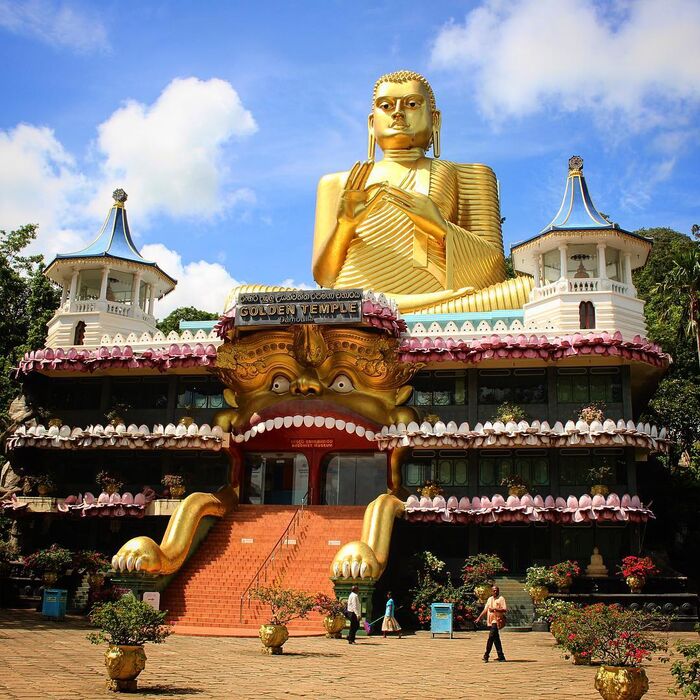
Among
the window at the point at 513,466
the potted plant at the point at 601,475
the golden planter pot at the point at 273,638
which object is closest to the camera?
the golden planter pot at the point at 273,638

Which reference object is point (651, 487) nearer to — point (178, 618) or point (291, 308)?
point (291, 308)

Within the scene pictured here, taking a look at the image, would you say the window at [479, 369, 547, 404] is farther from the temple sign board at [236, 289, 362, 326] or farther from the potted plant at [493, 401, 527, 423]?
the temple sign board at [236, 289, 362, 326]

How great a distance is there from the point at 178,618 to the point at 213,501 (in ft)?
16.6

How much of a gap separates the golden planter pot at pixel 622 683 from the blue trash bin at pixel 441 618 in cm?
983

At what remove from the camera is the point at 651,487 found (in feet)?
111

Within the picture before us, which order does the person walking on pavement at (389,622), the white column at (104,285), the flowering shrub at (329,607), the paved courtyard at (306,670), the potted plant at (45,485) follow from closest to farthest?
the paved courtyard at (306,670) < the flowering shrub at (329,607) < the person walking on pavement at (389,622) < the potted plant at (45,485) < the white column at (104,285)

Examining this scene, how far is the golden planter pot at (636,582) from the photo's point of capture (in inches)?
934

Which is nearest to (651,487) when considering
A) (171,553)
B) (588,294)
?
(588,294)

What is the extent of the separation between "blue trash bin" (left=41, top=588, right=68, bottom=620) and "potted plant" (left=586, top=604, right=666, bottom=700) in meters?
16.0

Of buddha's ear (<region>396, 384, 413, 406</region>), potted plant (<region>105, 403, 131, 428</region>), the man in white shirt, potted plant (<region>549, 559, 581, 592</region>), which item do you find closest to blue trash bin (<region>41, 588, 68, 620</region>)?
potted plant (<region>105, 403, 131, 428</region>)

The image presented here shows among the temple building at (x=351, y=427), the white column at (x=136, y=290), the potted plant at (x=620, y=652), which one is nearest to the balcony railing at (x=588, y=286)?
the temple building at (x=351, y=427)

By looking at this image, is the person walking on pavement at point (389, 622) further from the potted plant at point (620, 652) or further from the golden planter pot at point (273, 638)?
the potted plant at point (620, 652)

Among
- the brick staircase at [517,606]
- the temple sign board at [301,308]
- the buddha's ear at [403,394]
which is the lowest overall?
the brick staircase at [517,606]

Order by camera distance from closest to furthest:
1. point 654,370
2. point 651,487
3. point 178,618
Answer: point 178,618, point 654,370, point 651,487
